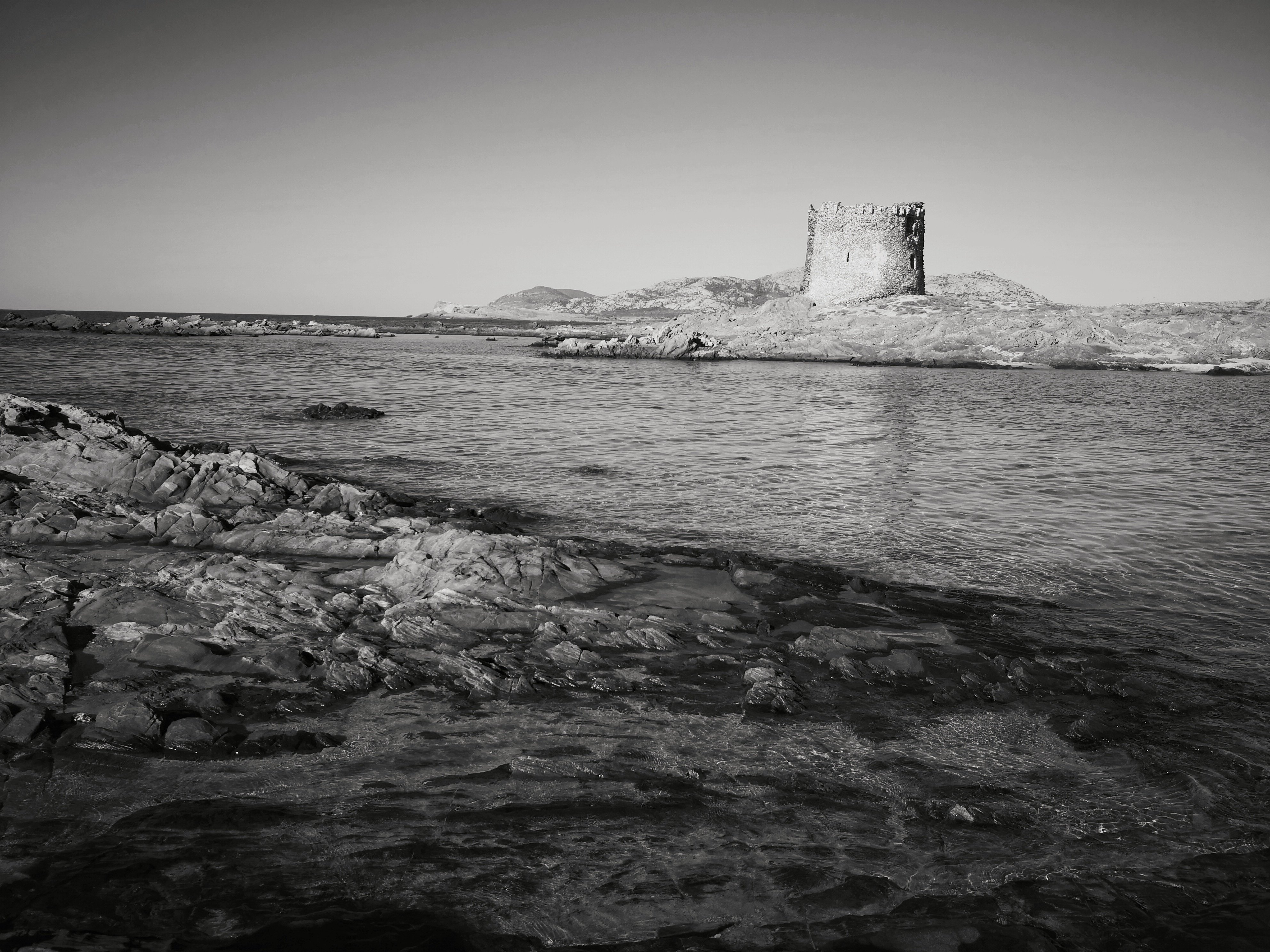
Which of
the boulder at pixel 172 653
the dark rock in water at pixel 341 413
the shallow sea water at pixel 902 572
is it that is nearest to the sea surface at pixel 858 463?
the shallow sea water at pixel 902 572

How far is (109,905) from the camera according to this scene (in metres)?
3.75

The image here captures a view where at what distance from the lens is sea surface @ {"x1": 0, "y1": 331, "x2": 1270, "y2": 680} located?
9406mm

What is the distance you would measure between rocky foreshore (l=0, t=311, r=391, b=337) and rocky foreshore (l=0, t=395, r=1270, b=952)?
7590 cm

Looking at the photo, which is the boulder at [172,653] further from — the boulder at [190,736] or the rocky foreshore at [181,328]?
the rocky foreshore at [181,328]

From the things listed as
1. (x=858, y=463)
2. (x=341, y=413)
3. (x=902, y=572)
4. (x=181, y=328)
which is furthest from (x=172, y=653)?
(x=181, y=328)

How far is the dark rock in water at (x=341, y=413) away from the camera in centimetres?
2256

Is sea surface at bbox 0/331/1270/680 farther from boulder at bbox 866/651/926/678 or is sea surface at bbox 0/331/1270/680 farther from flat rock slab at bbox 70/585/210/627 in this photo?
flat rock slab at bbox 70/585/210/627

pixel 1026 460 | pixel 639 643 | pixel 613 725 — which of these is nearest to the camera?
pixel 613 725

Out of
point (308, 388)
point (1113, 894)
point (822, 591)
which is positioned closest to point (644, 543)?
point (822, 591)

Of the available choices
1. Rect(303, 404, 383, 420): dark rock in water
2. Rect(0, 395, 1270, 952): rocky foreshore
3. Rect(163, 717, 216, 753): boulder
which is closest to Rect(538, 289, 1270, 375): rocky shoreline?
Rect(303, 404, 383, 420): dark rock in water

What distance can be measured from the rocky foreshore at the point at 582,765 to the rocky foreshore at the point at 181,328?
249ft

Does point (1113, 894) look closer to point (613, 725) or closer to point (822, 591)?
point (613, 725)

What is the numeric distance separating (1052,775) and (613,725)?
2803 mm

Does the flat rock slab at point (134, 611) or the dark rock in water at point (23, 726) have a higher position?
the flat rock slab at point (134, 611)
